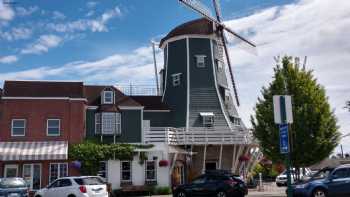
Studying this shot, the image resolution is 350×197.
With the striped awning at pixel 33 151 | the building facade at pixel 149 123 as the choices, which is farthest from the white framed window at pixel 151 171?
the striped awning at pixel 33 151

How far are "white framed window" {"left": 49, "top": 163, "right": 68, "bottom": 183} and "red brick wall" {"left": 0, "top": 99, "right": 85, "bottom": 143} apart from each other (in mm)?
1994

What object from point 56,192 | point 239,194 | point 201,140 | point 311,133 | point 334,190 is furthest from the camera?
point 201,140

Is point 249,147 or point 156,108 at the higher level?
point 156,108

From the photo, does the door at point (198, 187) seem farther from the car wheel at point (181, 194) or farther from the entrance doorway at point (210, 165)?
the entrance doorway at point (210, 165)

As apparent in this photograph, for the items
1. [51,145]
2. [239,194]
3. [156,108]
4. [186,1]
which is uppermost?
[186,1]

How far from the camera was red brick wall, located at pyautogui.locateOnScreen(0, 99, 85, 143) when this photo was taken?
113ft

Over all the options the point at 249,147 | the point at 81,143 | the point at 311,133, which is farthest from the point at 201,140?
the point at 311,133

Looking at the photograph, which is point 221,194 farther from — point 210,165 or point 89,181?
point 210,165

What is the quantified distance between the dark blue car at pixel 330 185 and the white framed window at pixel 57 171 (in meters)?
19.6

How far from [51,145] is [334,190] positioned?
2201cm

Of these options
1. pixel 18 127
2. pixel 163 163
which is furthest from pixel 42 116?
pixel 163 163

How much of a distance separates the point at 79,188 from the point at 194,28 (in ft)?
84.3

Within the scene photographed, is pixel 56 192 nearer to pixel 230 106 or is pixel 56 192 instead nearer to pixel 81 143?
pixel 81 143

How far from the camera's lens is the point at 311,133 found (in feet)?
89.0
